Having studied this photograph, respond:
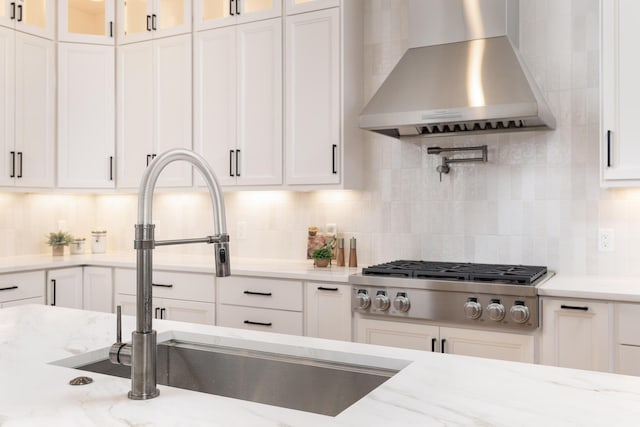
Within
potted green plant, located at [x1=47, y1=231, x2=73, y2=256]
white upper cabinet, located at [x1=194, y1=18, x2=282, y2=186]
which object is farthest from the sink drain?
potted green plant, located at [x1=47, y1=231, x2=73, y2=256]

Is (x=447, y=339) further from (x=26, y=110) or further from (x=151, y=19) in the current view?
(x=26, y=110)

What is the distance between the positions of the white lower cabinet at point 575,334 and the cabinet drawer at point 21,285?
2.99m

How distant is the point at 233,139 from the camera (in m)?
3.80

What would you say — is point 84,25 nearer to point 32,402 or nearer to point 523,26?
point 523,26

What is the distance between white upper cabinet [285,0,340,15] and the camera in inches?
137

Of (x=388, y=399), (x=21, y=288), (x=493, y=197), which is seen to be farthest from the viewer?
(x=21, y=288)

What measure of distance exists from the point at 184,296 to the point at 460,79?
210 centimetres

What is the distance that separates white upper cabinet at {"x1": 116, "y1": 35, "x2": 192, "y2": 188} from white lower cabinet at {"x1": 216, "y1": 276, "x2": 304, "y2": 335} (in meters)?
0.93

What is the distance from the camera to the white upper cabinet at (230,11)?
3.68 metres

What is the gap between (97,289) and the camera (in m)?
3.97

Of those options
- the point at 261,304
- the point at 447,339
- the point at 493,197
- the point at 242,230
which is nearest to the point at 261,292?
the point at 261,304

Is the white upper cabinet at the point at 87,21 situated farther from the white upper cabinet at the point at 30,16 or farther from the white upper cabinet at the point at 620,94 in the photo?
the white upper cabinet at the point at 620,94

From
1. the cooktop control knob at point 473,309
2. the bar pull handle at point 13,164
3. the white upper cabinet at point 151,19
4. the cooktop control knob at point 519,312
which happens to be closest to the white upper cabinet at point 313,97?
the white upper cabinet at point 151,19

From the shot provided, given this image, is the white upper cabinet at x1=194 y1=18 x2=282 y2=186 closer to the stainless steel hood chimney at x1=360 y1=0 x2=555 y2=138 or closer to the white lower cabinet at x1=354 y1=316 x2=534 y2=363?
the stainless steel hood chimney at x1=360 y1=0 x2=555 y2=138
